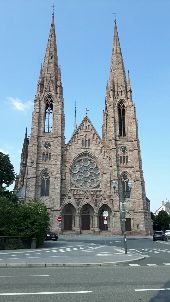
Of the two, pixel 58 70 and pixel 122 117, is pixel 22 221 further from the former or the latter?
pixel 58 70

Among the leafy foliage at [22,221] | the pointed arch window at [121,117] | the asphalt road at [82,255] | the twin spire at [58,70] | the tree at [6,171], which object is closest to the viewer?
the asphalt road at [82,255]

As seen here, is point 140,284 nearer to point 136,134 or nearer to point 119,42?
point 136,134

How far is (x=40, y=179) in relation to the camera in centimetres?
5184

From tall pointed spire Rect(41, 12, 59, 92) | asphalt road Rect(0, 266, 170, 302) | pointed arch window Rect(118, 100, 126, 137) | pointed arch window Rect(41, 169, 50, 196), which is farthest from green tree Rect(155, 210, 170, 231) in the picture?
asphalt road Rect(0, 266, 170, 302)

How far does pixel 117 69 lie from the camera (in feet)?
203

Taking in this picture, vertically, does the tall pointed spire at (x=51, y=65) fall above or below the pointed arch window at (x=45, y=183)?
above

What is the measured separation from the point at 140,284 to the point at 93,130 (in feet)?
159

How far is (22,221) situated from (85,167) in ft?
99.3

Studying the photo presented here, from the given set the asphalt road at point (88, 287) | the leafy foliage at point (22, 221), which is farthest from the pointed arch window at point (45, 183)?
the asphalt road at point (88, 287)

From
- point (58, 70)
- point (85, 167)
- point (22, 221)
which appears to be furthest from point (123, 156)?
point (22, 221)

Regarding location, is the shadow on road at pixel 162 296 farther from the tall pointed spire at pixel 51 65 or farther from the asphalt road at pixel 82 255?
the tall pointed spire at pixel 51 65

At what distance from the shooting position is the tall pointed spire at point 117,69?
6025cm

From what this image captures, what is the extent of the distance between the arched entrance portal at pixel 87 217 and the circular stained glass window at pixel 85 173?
3524 mm

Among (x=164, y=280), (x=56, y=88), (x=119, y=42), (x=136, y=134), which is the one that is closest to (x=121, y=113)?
(x=136, y=134)
